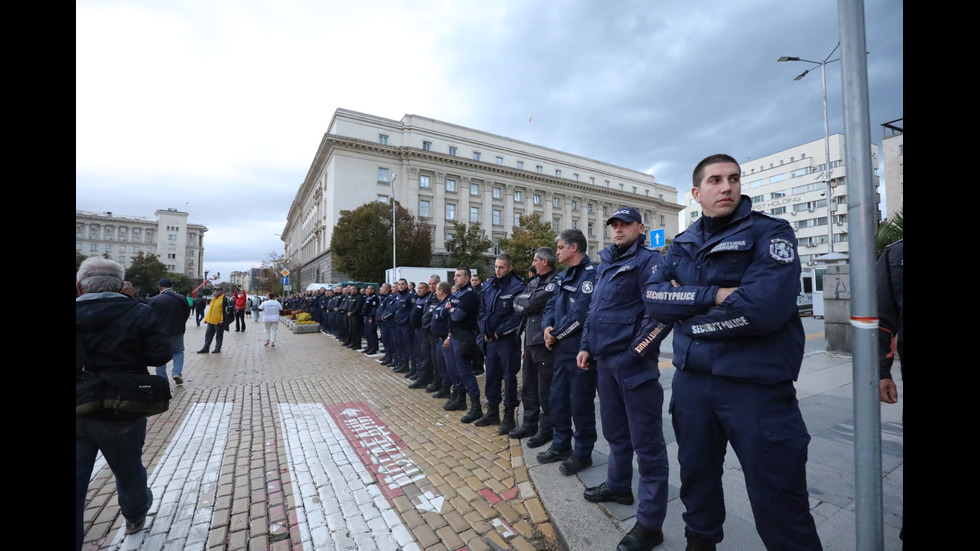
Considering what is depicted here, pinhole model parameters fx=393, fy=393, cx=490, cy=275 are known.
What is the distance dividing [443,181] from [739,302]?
49223 millimetres

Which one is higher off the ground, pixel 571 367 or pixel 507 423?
pixel 571 367

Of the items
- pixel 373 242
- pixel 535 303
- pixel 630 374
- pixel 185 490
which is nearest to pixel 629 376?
pixel 630 374

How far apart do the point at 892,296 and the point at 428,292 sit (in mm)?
6415

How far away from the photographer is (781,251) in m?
1.80

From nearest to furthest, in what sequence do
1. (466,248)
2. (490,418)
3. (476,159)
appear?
(490,418) → (466,248) → (476,159)

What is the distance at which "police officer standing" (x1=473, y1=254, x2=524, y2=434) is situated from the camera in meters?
4.74

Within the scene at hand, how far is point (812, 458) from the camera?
329cm

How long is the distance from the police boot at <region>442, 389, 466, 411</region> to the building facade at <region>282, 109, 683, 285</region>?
117 feet

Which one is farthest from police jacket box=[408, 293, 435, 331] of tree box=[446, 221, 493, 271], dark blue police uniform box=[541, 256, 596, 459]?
tree box=[446, 221, 493, 271]

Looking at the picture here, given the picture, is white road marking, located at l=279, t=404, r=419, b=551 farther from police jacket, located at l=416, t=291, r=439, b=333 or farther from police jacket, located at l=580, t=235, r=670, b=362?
police jacket, located at l=416, t=291, r=439, b=333

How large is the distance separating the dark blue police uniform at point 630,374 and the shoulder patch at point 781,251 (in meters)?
0.83

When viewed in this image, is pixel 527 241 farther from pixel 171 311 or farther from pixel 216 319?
pixel 171 311
